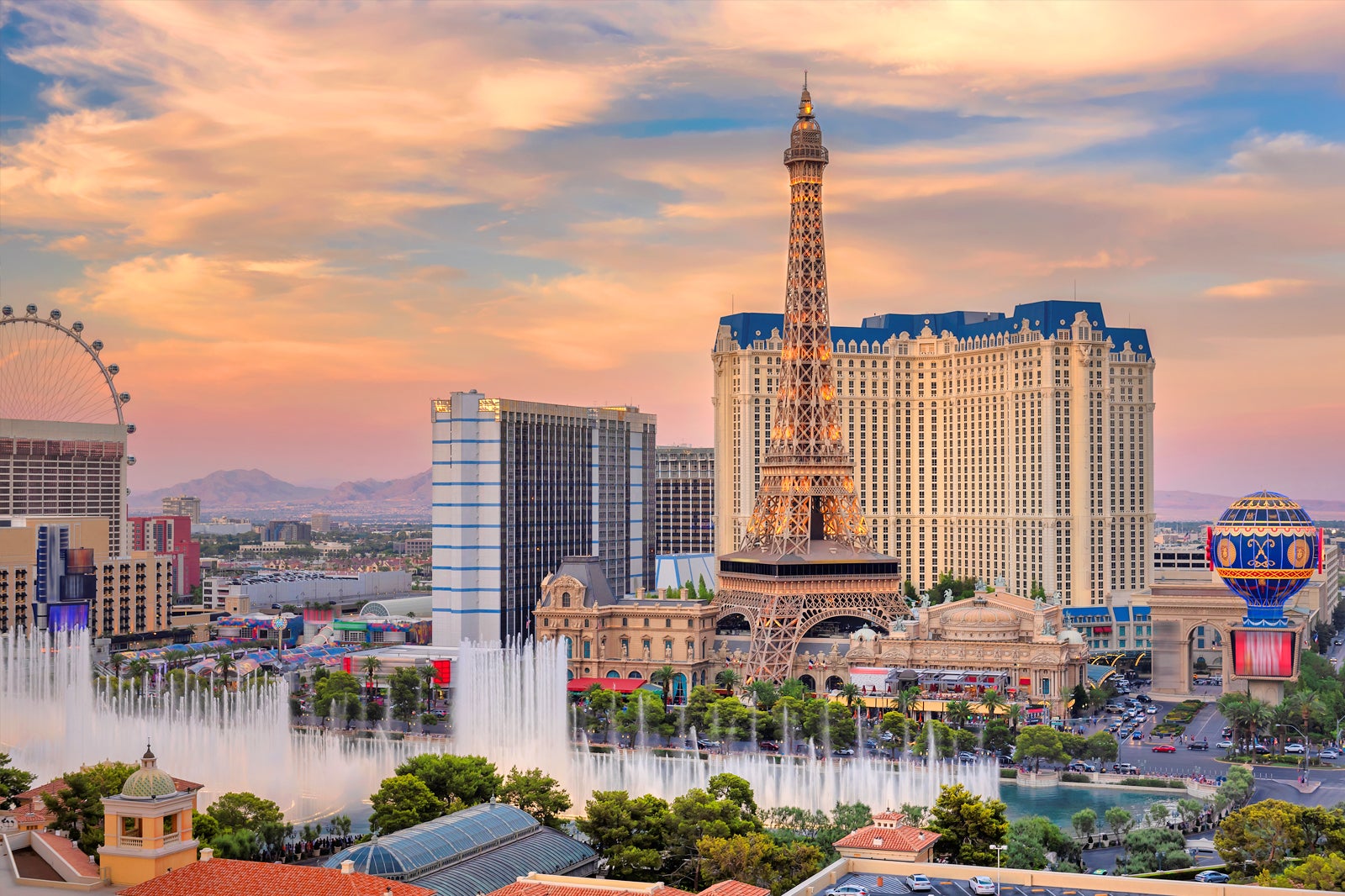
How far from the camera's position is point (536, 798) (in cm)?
6469

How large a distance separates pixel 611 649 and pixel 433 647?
13.7 meters

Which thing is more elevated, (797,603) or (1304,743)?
(797,603)

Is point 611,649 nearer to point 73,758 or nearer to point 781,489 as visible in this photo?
point 781,489

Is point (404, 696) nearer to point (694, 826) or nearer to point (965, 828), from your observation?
point (694, 826)

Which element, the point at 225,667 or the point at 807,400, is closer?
the point at 225,667

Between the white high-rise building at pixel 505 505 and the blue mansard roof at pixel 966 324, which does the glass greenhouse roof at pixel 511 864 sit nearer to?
the white high-rise building at pixel 505 505

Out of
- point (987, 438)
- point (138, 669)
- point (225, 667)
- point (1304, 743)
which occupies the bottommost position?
point (1304, 743)

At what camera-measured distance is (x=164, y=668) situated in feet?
410

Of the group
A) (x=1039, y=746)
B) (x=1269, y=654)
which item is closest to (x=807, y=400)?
(x=1269, y=654)

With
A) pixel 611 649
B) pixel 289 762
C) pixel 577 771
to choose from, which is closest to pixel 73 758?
pixel 289 762

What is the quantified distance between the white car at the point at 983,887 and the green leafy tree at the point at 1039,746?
41.3 m

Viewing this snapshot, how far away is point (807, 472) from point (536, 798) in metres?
60.2

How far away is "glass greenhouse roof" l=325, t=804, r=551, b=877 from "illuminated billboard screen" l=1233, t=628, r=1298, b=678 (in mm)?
64031

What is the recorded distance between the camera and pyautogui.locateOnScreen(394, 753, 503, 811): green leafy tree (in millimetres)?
66812
